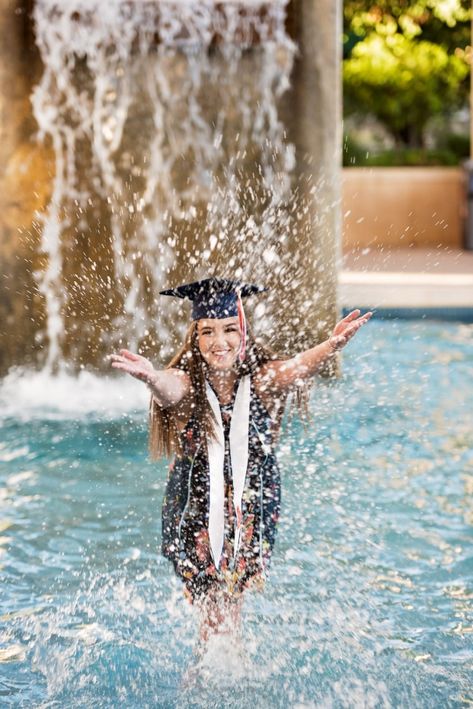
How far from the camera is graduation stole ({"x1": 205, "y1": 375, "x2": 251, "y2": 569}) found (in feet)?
10.2

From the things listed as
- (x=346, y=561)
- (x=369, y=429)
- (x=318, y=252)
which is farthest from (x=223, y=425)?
(x=318, y=252)

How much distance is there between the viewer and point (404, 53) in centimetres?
1995

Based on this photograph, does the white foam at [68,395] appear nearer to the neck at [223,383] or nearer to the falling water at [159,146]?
the falling water at [159,146]

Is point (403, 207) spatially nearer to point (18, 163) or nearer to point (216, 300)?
point (18, 163)

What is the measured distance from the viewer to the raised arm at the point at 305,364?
3.13 m

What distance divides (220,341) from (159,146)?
424 cm

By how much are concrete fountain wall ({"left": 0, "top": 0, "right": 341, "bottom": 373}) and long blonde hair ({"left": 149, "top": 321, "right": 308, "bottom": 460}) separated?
3.80m

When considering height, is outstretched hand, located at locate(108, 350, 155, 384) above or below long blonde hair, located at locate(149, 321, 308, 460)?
above

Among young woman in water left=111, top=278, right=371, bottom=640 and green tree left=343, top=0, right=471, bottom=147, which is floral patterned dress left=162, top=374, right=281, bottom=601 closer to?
young woman in water left=111, top=278, right=371, bottom=640

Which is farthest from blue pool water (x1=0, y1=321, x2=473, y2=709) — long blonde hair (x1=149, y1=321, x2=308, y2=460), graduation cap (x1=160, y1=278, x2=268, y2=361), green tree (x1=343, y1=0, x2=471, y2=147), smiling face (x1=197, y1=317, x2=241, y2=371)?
green tree (x1=343, y1=0, x2=471, y2=147)

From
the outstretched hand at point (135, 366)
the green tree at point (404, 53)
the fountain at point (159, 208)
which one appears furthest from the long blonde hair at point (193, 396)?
the green tree at point (404, 53)

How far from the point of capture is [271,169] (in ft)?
23.3

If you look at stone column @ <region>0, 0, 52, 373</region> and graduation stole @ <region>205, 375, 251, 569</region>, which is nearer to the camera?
graduation stole @ <region>205, 375, 251, 569</region>

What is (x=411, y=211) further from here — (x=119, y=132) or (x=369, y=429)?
Answer: (x=369, y=429)
